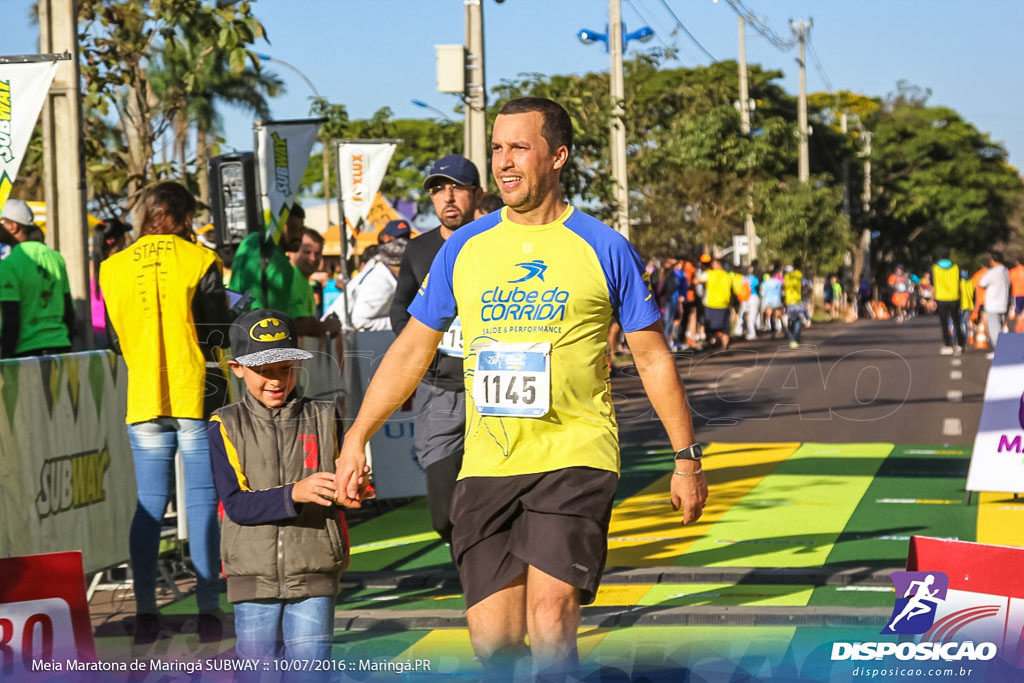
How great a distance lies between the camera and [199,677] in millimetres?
4816

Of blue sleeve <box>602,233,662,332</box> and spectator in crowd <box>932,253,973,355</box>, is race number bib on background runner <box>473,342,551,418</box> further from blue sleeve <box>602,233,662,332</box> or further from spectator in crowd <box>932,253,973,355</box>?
spectator in crowd <box>932,253,973,355</box>

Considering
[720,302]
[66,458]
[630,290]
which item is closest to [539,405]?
[630,290]

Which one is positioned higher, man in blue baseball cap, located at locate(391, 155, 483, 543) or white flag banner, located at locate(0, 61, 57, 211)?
white flag banner, located at locate(0, 61, 57, 211)

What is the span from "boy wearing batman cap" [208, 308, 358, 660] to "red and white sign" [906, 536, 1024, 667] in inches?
75.1

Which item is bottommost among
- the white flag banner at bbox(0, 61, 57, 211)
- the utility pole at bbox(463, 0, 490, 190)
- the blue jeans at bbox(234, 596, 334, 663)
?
the blue jeans at bbox(234, 596, 334, 663)

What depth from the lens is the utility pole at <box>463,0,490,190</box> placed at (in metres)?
13.4

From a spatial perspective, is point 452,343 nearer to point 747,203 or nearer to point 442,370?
point 442,370

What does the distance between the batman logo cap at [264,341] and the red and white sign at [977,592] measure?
210 cm

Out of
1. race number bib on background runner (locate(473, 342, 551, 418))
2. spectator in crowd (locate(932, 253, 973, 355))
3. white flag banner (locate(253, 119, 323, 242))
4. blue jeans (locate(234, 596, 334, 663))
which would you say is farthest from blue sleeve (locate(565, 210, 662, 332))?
spectator in crowd (locate(932, 253, 973, 355))

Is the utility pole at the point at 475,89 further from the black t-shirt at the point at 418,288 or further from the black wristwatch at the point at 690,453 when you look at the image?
the black wristwatch at the point at 690,453

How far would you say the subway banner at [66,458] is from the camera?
6441mm

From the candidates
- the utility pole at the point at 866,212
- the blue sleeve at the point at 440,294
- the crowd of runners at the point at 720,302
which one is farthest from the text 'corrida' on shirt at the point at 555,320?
the utility pole at the point at 866,212

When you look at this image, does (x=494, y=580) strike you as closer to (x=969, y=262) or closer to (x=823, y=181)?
(x=823, y=181)

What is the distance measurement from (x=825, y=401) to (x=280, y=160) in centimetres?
960
